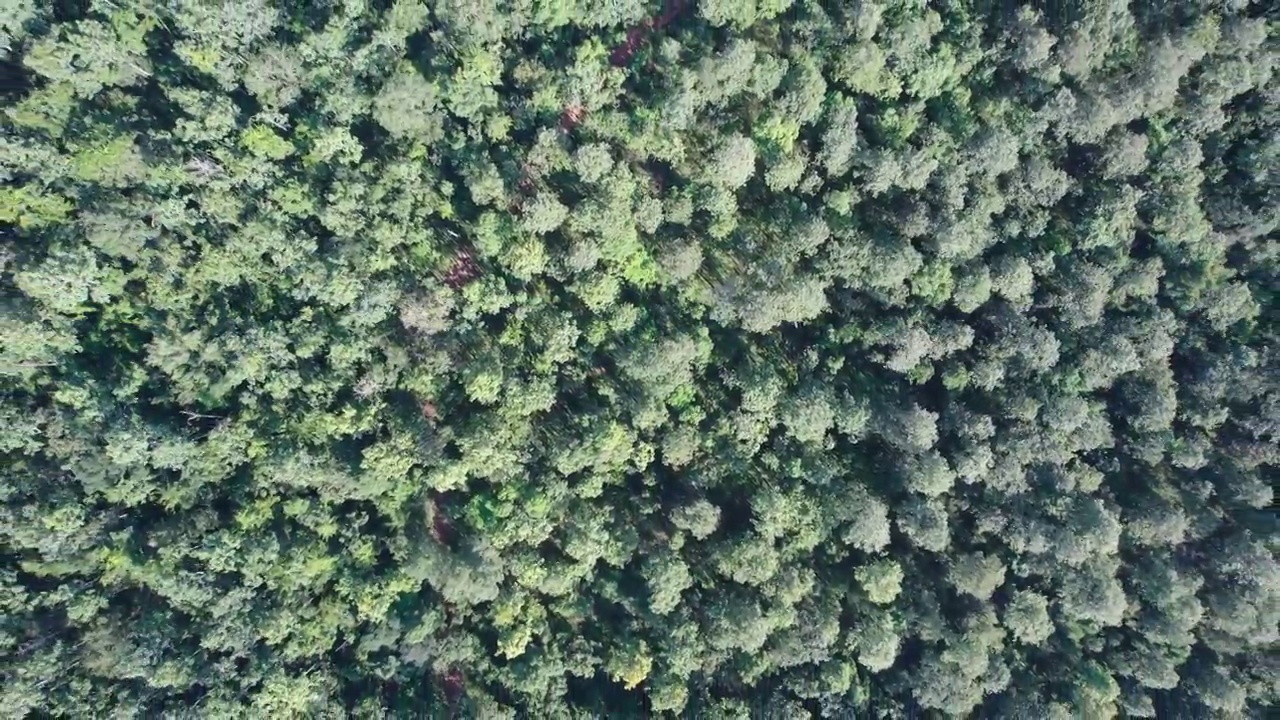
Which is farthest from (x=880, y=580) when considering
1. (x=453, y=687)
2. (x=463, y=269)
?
(x=463, y=269)

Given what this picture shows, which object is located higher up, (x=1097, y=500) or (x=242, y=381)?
(x=242, y=381)

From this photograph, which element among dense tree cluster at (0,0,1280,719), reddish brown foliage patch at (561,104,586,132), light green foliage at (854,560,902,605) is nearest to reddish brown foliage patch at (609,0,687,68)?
dense tree cluster at (0,0,1280,719)

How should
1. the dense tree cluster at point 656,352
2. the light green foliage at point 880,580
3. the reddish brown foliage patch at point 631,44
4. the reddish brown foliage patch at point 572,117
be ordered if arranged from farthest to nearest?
the reddish brown foliage patch at point 631,44, the reddish brown foliage patch at point 572,117, the light green foliage at point 880,580, the dense tree cluster at point 656,352

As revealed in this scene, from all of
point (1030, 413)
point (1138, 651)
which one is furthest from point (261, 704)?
point (1138, 651)

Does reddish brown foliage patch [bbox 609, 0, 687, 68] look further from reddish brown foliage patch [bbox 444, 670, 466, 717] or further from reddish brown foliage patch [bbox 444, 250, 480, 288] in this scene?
reddish brown foliage patch [bbox 444, 670, 466, 717]

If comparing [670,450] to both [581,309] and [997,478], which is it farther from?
[997,478]

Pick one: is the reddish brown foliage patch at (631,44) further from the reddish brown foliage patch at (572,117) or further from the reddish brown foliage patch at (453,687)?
the reddish brown foliage patch at (453,687)

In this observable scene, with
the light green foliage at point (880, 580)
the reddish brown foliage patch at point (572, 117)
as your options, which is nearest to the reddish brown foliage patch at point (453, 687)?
the light green foliage at point (880, 580)

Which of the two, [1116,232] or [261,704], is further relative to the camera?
[1116,232]

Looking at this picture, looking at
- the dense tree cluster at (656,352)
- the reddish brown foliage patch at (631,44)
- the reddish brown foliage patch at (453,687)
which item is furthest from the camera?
the reddish brown foliage patch at (631,44)
